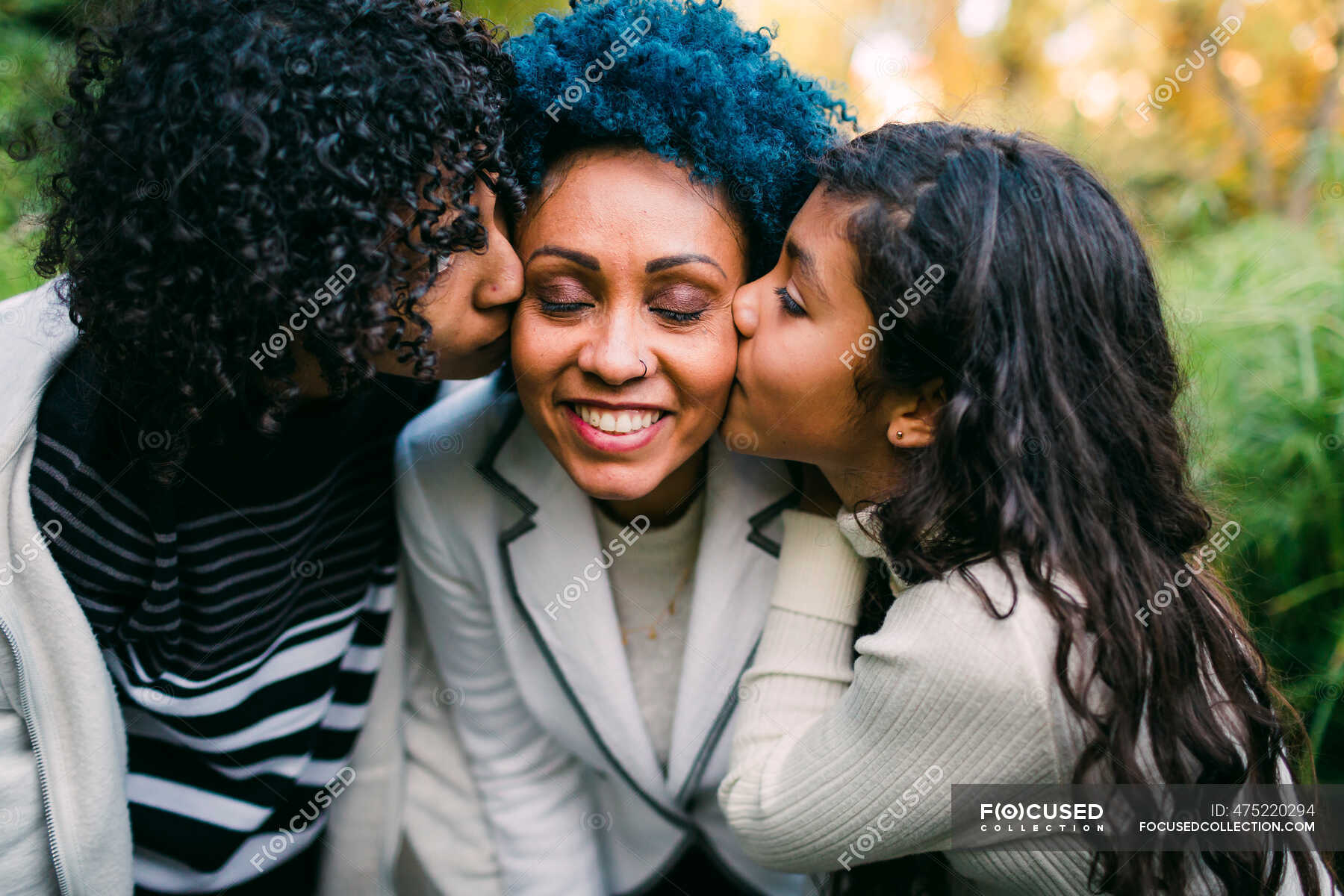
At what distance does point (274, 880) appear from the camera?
2.33 meters

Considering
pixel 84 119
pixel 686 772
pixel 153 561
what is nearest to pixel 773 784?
pixel 686 772

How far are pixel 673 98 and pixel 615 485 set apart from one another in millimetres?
794

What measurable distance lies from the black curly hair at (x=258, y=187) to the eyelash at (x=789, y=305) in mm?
617

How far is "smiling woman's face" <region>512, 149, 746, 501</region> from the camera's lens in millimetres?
1795

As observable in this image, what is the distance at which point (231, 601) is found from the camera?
1.91m

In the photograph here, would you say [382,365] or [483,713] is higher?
[382,365]

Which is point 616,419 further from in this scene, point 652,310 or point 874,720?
point 874,720

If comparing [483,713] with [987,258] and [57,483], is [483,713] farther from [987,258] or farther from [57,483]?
[987,258]

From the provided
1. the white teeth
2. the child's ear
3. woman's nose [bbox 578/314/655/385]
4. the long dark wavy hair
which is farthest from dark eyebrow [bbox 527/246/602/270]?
the child's ear

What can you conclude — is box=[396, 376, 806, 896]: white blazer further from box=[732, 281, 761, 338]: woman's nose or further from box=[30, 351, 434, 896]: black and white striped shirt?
box=[732, 281, 761, 338]: woman's nose

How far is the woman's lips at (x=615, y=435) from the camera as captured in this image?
1862 millimetres

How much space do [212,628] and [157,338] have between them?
64cm

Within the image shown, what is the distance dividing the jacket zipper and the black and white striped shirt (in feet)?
0.44

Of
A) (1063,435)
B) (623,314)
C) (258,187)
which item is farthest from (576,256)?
(1063,435)
